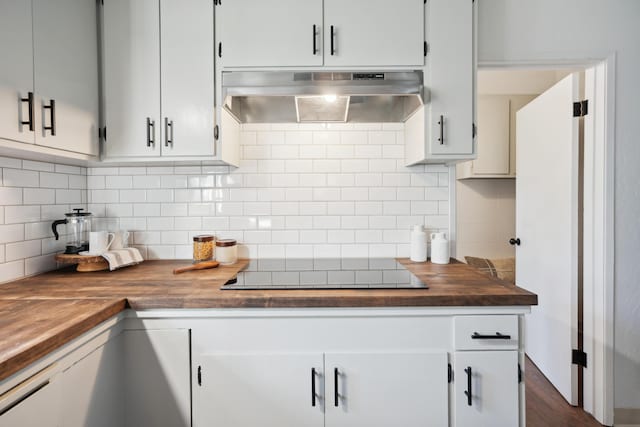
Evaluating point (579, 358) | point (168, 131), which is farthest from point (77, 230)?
point (579, 358)

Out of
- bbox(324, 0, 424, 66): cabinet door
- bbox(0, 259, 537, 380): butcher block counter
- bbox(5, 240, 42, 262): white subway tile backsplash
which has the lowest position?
bbox(0, 259, 537, 380): butcher block counter

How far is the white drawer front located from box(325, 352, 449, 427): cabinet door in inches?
4.2

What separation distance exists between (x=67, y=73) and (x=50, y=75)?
0.11m

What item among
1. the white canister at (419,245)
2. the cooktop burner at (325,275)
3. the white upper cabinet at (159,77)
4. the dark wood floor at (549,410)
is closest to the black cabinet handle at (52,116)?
the white upper cabinet at (159,77)

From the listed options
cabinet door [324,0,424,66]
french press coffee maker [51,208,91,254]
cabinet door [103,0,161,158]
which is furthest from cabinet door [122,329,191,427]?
cabinet door [324,0,424,66]

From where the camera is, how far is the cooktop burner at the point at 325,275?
4.70 feet

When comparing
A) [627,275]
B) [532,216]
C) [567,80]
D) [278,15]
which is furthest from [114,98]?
[627,275]

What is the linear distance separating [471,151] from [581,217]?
0.99 m

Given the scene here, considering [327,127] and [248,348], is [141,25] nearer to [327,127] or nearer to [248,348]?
[327,127]

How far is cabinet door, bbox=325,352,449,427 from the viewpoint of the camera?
53.0 inches

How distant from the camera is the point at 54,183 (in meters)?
1.81

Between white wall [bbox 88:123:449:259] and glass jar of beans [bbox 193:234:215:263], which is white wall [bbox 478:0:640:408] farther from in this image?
glass jar of beans [bbox 193:234:215:263]

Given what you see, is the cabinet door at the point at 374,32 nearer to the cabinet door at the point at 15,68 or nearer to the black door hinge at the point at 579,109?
the black door hinge at the point at 579,109

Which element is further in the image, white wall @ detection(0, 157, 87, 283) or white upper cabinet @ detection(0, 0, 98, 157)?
white wall @ detection(0, 157, 87, 283)
